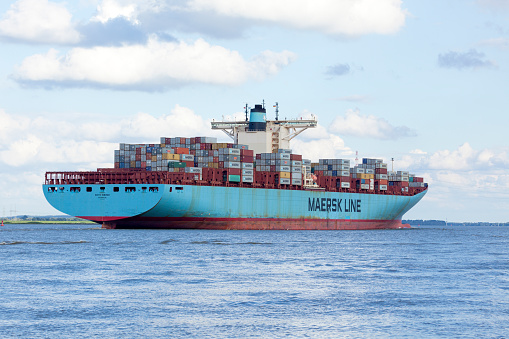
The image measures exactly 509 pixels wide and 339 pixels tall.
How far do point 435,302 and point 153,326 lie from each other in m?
12.0

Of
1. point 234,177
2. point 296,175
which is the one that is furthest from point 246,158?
point 296,175

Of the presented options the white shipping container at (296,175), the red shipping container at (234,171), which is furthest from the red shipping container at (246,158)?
the white shipping container at (296,175)

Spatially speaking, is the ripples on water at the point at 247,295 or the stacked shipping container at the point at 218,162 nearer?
the ripples on water at the point at 247,295

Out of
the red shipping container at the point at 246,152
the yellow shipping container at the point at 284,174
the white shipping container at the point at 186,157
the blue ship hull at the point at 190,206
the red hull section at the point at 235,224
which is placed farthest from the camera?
the yellow shipping container at the point at 284,174

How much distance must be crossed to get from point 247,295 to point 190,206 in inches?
2037

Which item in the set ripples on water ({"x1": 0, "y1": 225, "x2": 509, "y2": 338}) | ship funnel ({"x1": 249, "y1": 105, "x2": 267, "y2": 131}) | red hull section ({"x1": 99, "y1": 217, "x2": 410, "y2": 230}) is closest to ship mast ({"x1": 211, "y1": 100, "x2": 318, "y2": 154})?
ship funnel ({"x1": 249, "y1": 105, "x2": 267, "y2": 131})

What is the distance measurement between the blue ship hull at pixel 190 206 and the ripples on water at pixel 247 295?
28.5 meters

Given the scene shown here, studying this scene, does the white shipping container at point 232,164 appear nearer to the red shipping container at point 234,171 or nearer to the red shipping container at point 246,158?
the red shipping container at point 234,171

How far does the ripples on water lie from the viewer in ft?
76.3

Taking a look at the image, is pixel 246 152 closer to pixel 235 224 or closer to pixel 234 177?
pixel 234 177

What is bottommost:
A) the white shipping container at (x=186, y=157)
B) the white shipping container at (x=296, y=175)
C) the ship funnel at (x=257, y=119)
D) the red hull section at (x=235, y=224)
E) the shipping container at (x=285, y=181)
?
the red hull section at (x=235, y=224)

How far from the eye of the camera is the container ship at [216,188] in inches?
3179

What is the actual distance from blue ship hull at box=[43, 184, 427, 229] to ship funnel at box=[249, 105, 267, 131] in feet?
48.1

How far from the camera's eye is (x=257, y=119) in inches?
4171
